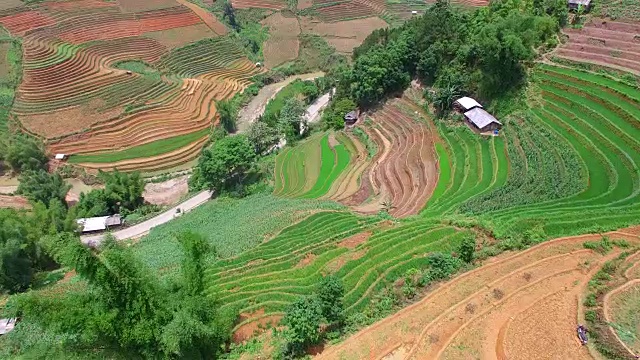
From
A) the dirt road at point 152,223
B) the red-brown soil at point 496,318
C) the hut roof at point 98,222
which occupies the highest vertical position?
the red-brown soil at point 496,318

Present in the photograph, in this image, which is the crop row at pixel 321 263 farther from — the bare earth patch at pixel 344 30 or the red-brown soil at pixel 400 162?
the bare earth patch at pixel 344 30

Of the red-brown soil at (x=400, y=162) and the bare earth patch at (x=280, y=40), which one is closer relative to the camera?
the red-brown soil at (x=400, y=162)

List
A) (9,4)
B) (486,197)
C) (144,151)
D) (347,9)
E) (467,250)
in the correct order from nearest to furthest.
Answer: (467,250) → (486,197) → (144,151) → (9,4) → (347,9)

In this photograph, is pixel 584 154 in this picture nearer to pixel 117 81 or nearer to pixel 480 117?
pixel 480 117

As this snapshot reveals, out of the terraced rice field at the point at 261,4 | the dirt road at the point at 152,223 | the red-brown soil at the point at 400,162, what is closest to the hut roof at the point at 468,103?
the red-brown soil at the point at 400,162

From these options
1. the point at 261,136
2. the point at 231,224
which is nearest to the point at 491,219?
the point at 231,224

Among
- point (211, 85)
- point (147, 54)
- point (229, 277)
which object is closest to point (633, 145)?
point (229, 277)
